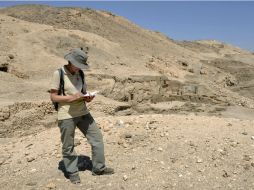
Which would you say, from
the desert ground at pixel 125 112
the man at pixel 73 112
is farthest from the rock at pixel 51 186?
the man at pixel 73 112

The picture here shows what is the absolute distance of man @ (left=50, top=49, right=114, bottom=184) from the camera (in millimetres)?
5113

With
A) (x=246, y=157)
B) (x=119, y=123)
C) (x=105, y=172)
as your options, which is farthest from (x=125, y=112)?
(x=105, y=172)

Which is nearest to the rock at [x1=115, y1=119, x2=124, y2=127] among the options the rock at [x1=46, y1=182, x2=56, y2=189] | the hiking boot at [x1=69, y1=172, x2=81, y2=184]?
the hiking boot at [x1=69, y1=172, x2=81, y2=184]

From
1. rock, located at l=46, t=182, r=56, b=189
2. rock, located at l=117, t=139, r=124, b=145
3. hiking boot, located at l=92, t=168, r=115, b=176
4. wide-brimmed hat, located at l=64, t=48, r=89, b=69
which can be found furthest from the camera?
Result: rock, located at l=117, t=139, r=124, b=145

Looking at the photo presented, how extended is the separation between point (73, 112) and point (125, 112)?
655cm

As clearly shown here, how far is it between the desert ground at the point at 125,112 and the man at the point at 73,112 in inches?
9.6

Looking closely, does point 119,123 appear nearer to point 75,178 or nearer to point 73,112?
point 75,178

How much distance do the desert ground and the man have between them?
244mm

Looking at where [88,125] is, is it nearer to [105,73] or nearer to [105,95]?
[105,95]

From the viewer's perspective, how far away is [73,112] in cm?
522

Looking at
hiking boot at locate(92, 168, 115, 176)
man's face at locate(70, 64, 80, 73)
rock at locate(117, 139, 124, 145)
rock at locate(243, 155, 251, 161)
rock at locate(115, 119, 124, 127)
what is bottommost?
hiking boot at locate(92, 168, 115, 176)

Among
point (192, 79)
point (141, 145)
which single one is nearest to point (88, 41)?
point (192, 79)

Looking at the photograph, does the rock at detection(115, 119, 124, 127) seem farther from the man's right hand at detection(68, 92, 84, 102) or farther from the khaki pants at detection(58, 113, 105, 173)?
the man's right hand at detection(68, 92, 84, 102)

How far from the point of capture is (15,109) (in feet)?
33.1
